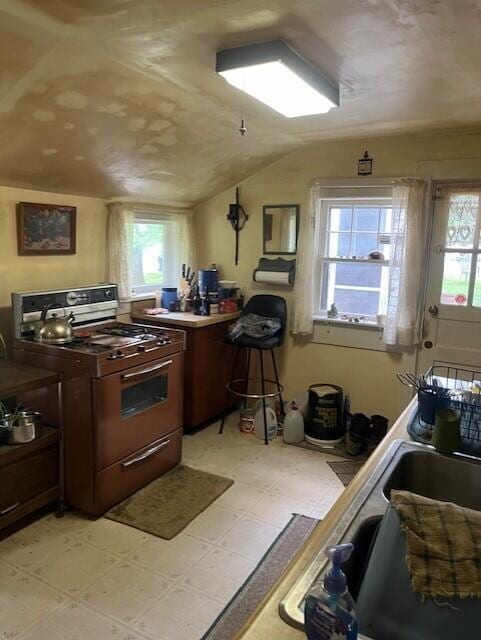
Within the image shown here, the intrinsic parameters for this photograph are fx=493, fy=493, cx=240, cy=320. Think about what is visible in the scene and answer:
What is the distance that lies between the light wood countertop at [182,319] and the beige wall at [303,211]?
0.55 meters

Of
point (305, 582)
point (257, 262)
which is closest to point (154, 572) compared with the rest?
point (305, 582)

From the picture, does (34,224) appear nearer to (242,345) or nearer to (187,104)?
(187,104)

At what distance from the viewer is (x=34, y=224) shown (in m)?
2.98

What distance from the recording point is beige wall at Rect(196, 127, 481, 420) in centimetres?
334

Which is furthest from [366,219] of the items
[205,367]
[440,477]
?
[440,477]

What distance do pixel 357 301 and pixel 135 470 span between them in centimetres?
208

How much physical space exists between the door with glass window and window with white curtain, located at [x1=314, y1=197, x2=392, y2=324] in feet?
1.16

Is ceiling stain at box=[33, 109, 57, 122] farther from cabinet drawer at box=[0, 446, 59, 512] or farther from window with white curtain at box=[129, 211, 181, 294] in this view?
cabinet drawer at box=[0, 446, 59, 512]

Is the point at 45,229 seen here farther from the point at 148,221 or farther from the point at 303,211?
the point at 303,211

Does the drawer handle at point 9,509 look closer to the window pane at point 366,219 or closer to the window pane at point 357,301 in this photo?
the window pane at point 357,301

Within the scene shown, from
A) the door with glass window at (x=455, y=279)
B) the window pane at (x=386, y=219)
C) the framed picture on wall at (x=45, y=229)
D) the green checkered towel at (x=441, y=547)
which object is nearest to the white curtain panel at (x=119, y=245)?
the framed picture on wall at (x=45, y=229)

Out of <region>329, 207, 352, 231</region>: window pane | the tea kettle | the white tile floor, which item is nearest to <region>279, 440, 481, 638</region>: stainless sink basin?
the white tile floor

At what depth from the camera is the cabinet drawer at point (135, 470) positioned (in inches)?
104

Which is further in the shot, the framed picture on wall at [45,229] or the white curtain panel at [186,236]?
the white curtain panel at [186,236]
